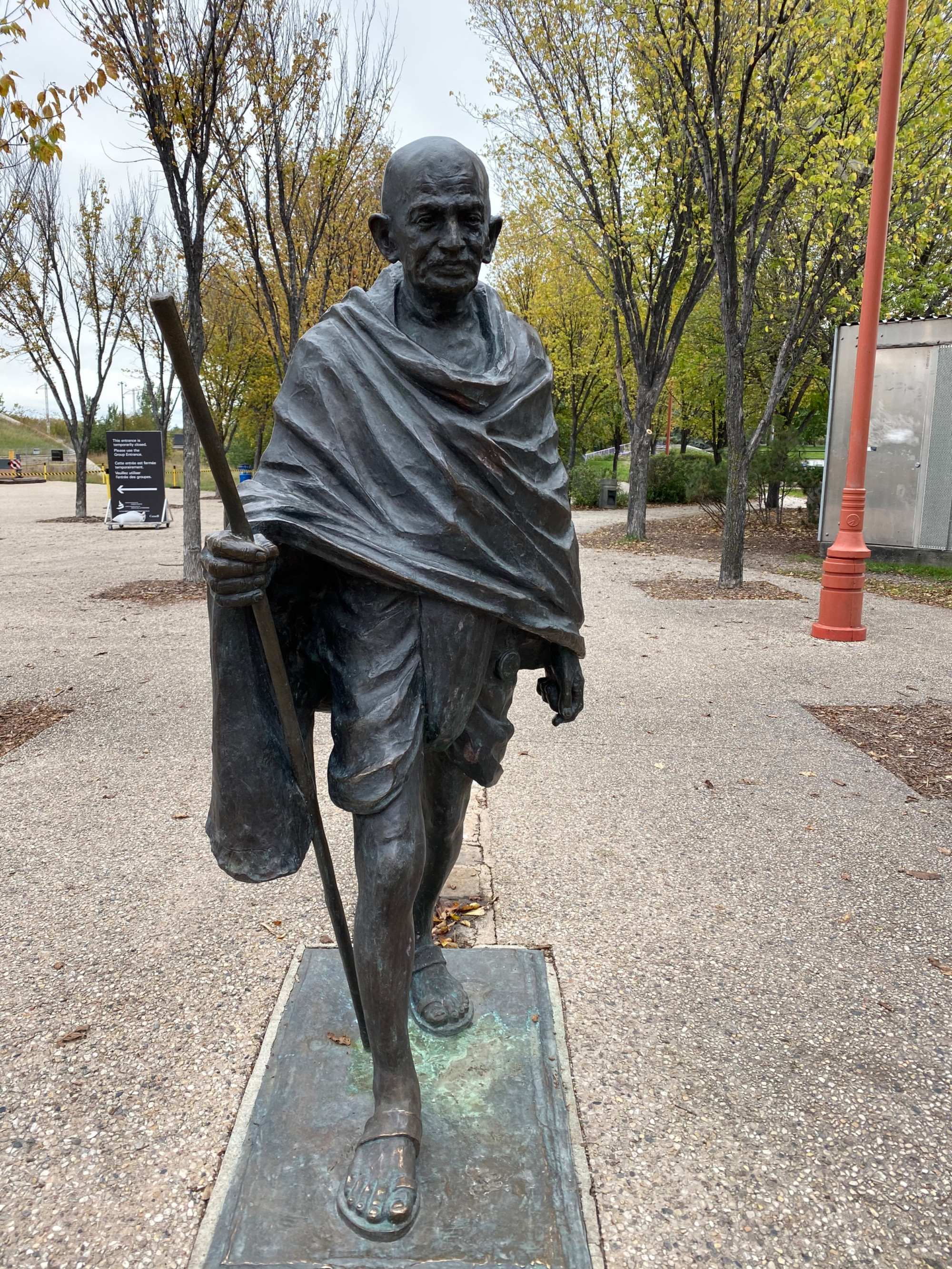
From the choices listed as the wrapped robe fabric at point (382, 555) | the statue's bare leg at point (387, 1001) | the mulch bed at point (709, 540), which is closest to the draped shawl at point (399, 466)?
the wrapped robe fabric at point (382, 555)

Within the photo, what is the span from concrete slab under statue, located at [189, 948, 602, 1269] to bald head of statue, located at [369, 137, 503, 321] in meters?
1.93

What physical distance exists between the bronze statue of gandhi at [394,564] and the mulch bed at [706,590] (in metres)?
9.18

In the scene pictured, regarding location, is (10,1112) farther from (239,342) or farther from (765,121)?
(239,342)

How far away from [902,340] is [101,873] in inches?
510

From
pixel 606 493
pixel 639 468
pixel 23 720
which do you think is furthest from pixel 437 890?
pixel 606 493

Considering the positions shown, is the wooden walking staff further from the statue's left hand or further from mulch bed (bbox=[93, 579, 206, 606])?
mulch bed (bbox=[93, 579, 206, 606])

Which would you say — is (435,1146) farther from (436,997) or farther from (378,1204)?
(436,997)

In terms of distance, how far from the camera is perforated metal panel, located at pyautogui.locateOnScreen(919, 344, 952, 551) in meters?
12.5

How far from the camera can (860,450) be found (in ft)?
28.1

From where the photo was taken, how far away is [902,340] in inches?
505

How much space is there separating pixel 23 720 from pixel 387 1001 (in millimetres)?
5026

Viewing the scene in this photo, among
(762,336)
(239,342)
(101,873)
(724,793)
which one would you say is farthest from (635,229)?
(239,342)

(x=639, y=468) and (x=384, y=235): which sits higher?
(x=639, y=468)

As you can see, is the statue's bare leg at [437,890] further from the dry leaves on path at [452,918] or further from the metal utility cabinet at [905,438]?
the metal utility cabinet at [905,438]
